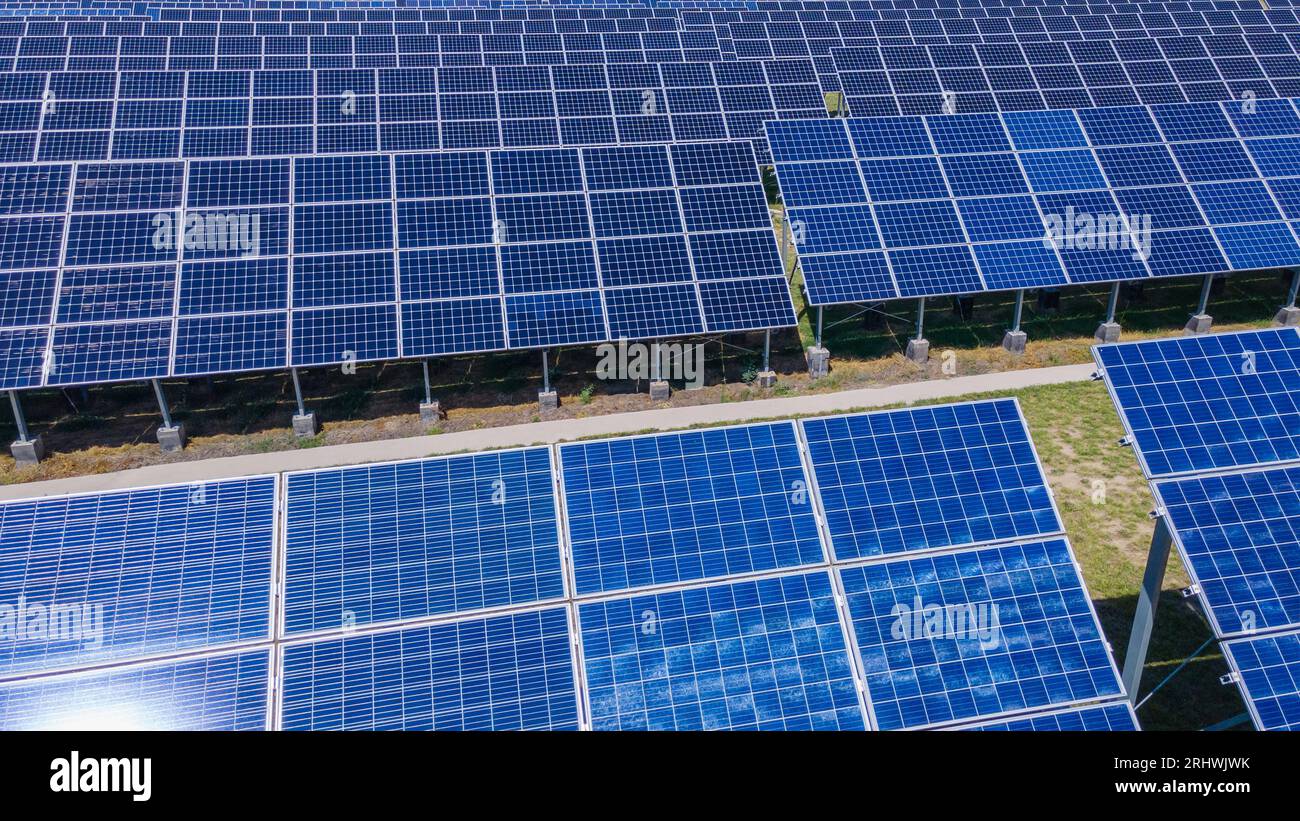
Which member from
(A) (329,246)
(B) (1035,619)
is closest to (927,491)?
(B) (1035,619)

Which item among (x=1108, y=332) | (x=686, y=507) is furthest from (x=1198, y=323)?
(x=686, y=507)

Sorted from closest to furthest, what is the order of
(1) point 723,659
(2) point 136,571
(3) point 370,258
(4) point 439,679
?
(4) point 439,679
(1) point 723,659
(2) point 136,571
(3) point 370,258

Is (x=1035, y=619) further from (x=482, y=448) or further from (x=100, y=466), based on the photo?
(x=100, y=466)

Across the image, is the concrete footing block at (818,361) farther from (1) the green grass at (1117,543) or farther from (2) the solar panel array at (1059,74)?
(2) the solar panel array at (1059,74)

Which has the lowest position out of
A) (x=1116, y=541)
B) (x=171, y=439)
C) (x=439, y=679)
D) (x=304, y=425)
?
(x=304, y=425)

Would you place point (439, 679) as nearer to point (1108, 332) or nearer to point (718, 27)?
point (1108, 332)

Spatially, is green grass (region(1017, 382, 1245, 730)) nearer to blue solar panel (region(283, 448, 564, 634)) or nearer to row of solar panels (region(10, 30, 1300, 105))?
blue solar panel (region(283, 448, 564, 634))
